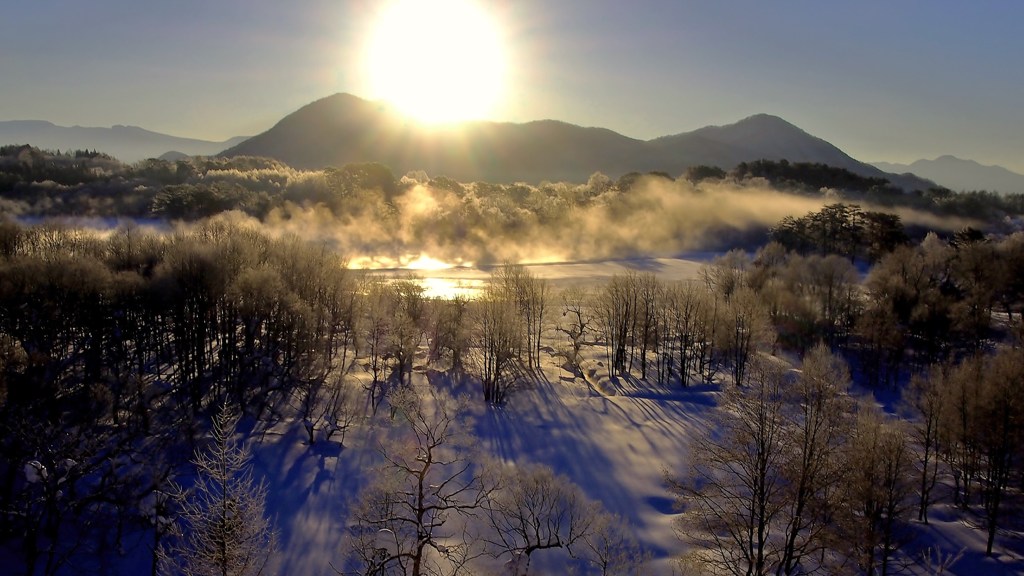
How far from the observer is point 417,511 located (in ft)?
53.6

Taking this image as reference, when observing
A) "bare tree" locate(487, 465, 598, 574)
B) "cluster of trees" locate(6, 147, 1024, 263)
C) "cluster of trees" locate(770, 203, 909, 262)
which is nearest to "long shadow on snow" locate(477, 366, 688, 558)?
"bare tree" locate(487, 465, 598, 574)

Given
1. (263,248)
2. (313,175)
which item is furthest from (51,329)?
(313,175)

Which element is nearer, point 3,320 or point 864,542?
point 864,542

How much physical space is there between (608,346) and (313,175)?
71.3 m

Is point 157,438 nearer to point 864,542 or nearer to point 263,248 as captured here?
point 263,248

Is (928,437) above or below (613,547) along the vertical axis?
above

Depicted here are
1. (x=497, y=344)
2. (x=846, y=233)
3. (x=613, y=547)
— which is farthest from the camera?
(x=846, y=233)

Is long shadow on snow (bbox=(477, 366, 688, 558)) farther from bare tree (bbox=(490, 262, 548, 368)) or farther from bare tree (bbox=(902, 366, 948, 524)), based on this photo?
bare tree (bbox=(902, 366, 948, 524))

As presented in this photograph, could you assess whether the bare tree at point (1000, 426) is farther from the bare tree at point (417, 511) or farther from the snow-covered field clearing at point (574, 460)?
the bare tree at point (417, 511)

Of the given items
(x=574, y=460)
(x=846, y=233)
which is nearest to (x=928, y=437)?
(x=574, y=460)

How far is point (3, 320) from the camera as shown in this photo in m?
29.0

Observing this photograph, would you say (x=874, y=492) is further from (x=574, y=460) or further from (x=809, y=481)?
(x=574, y=460)

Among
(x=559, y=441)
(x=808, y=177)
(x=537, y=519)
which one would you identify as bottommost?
(x=559, y=441)

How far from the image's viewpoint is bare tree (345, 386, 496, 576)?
17016 mm
